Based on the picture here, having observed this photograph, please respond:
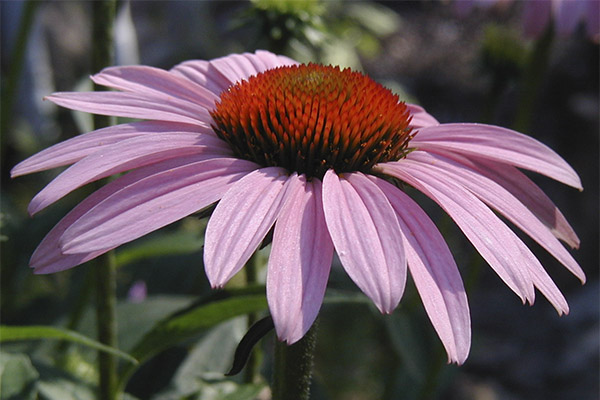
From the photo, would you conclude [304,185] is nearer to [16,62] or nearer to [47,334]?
[47,334]

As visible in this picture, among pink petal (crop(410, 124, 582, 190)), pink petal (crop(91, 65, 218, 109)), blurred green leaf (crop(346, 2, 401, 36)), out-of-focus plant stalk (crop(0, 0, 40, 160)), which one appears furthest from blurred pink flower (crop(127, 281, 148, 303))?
blurred green leaf (crop(346, 2, 401, 36))

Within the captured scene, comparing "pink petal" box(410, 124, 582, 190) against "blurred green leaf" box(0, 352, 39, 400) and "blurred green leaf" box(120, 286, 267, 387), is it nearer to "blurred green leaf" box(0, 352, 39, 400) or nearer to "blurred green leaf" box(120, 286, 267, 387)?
"blurred green leaf" box(120, 286, 267, 387)

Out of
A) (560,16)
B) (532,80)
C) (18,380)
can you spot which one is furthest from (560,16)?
(18,380)

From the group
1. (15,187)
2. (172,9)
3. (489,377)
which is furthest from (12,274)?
(172,9)

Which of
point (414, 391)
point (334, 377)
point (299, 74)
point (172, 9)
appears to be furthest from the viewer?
point (172, 9)

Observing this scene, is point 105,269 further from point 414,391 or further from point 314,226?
point 414,391
